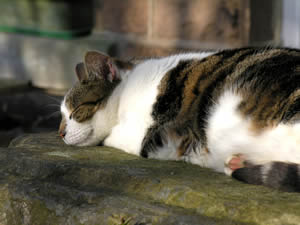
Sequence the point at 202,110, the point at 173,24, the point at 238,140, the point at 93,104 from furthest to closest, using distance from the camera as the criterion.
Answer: the point at 173,24, the point at 93,104, the point at 202,110, the point at 238,140

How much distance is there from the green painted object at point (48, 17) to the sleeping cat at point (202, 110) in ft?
7.97

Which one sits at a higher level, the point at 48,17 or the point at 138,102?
the point at 48,17

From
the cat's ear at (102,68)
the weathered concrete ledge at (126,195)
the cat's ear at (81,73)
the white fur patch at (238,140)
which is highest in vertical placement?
the cat's ear at (102,68)

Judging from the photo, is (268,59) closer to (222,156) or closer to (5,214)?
(222,156)

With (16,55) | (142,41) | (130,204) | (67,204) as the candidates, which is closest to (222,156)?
(130,204)

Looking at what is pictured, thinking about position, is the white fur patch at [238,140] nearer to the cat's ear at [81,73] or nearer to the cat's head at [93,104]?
the cat's head at [93,104]

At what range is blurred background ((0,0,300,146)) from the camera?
186 inches

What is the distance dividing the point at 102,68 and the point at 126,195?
1.00 m

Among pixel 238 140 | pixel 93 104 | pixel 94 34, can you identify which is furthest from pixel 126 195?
pixel 94 34

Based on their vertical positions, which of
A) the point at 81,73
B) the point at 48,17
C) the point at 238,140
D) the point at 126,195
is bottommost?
the point at 126,195

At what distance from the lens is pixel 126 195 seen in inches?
86.1

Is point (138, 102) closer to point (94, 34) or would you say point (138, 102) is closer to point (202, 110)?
point (202, 110)

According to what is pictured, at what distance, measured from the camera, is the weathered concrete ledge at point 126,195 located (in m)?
1.95

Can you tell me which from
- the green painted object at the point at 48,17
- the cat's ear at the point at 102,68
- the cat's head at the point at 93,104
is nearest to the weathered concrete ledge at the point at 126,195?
the cat's head at the point at 93,104
